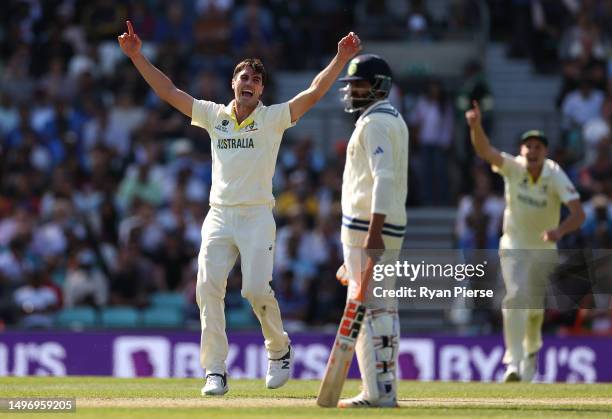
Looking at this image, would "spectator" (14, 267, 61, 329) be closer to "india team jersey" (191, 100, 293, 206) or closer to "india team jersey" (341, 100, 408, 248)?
"india team jersey" (191, 100, 293, 206)

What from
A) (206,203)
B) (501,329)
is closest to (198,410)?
(501,329)

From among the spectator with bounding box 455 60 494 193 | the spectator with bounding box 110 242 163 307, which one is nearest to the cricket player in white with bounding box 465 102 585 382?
the spectator with bounding box 110 242 163 307

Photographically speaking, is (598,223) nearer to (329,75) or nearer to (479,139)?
(479,139)

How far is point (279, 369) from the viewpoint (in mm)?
11430

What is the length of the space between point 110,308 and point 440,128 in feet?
17.5

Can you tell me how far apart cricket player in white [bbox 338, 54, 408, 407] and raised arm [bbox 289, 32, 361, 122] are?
616mm

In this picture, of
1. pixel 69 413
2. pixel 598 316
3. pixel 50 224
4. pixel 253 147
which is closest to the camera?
pixel 69 413

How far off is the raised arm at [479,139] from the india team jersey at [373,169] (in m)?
3.45

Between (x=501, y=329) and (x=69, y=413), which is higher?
(x=69, y=413)

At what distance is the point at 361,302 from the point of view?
9.88 m

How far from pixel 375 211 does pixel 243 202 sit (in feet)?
4.90

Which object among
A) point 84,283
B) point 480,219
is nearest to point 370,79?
point 480,219

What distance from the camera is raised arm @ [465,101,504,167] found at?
44.5ft

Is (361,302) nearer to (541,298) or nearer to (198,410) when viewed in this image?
(198,410)
